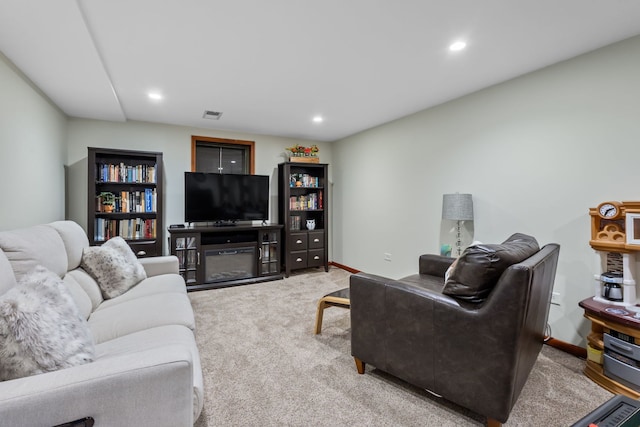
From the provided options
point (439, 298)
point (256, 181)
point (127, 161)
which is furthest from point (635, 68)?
point (127, 161)

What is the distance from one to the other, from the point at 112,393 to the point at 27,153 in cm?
275

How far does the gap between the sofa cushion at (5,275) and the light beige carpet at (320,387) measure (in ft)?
3.80

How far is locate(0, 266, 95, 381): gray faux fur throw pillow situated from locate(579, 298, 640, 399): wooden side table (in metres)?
2.92

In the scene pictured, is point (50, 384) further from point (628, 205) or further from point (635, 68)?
point (635, 68)

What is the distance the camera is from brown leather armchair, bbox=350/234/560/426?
142 centimetres

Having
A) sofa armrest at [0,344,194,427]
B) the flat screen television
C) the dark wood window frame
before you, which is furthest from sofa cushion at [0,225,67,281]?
the dark wood window frame

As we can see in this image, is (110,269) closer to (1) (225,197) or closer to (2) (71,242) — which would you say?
(2) (71,242)

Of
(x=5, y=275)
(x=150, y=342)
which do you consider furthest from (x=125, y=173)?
(x=150, y=342)

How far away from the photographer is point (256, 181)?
15.1 ft

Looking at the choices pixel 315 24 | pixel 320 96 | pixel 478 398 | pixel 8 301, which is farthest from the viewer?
pixel 320 96

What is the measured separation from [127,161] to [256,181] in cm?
176

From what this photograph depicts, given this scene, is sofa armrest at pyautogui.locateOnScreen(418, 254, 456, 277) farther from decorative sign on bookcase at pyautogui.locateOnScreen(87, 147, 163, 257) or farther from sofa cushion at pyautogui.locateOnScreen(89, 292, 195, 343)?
decorative sign on bookcase at pyautogui.locateOnScreen(87, 147, 163, 257)

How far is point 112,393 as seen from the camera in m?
0.98

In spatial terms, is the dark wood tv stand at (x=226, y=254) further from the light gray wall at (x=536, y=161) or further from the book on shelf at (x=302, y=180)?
the light gray wall at (x=536, y=161)
